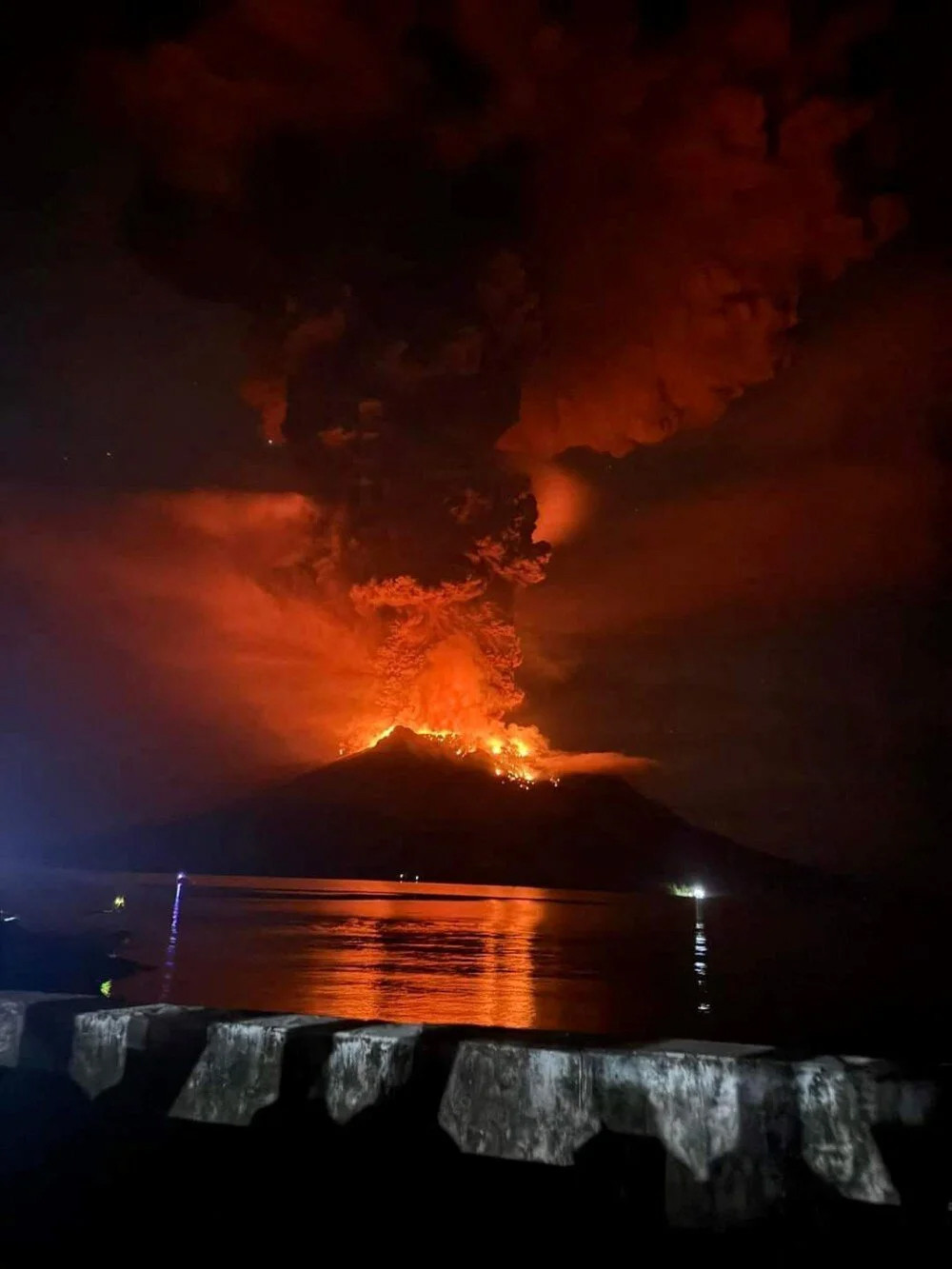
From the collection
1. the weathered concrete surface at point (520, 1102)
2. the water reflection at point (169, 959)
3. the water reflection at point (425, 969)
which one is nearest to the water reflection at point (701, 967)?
the water reflection at point (425, 969)

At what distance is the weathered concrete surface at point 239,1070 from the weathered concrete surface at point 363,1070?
16 centimetres

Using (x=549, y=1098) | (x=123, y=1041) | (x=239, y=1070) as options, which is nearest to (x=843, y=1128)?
(x=549, y=1098)

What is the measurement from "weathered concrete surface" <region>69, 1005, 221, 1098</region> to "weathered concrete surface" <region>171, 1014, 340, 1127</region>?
18 cm

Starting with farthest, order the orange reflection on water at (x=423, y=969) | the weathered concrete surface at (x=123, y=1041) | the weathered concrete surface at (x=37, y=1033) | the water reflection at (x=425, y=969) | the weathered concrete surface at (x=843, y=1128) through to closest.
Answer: the water reflection at (x=425, y=969)
the orange reflection on water at (x=423, y=969)
the weathered concrete surface at (x=37, y=1033)
the weathered concrete surface at (x=123, y=1041)
the weathered concrete surface at (x=843, y=1128)

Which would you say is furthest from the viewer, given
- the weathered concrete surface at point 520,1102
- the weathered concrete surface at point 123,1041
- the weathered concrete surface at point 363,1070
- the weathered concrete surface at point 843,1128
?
the weathered concrete surface at point 123,1041

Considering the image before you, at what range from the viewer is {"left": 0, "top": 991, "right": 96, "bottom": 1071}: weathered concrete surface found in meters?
→ 7.27

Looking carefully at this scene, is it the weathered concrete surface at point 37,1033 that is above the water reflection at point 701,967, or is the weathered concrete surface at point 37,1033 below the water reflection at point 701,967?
below

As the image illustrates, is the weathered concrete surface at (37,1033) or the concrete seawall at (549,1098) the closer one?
the concrete seawall at (549,1098)

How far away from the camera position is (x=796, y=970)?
57250 millimetres

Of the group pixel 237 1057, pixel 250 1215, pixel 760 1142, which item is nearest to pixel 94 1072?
pixel 237 1057

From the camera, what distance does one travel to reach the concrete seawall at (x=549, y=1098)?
5605 mm

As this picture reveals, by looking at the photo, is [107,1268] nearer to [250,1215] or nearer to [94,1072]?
[250,1215]

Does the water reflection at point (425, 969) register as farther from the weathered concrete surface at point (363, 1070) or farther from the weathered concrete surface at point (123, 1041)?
the weathered concrete surface at point (123, 1041)

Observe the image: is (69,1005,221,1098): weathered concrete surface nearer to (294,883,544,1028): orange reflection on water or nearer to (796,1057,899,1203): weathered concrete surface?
(796,1057,899,1203): weathered concrete surface
